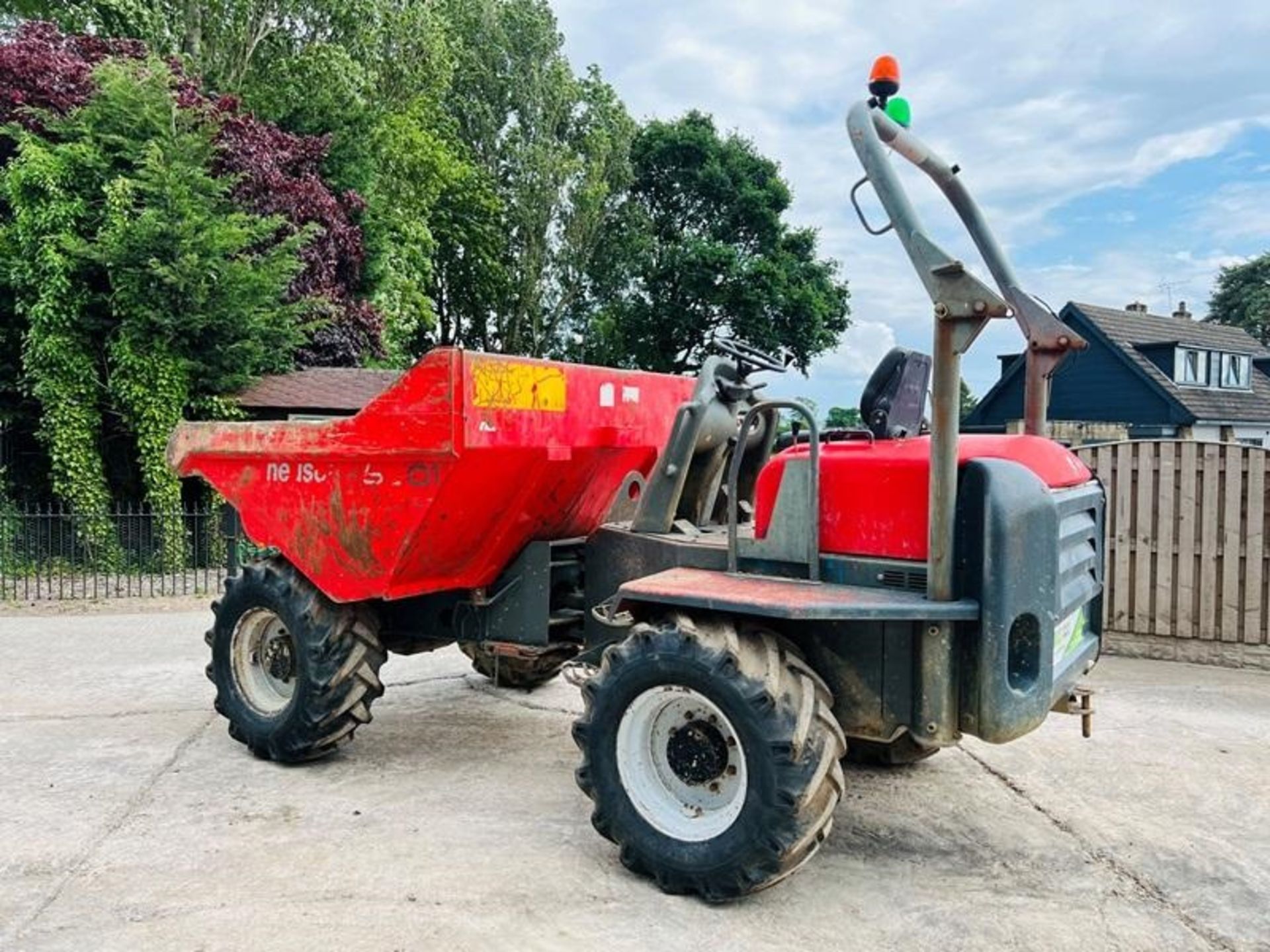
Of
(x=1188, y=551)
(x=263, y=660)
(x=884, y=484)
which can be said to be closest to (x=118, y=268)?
(x=263, y=660)

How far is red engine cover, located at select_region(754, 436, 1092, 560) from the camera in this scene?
3.56 metres

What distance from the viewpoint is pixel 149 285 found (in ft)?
41.1

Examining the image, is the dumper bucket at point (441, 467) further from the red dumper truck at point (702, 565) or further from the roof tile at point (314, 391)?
the roof tile at point (314, 391)

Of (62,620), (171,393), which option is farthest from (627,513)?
(171,393)

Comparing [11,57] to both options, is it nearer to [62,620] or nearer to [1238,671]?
[62,620]

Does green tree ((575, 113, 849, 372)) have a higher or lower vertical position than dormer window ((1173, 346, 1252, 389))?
higher

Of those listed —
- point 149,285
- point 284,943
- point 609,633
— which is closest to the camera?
point 284,943

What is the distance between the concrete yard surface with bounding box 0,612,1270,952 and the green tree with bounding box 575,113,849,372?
77.9 feet

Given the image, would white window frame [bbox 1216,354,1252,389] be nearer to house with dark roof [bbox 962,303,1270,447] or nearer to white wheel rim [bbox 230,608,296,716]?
house with dark roof [bbox 962,303,1270,447]

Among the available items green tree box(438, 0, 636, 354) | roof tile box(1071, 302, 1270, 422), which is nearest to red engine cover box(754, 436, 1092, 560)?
green tree box(438, 0, 636, 354)

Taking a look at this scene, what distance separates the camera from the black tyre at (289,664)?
4883 millimetres

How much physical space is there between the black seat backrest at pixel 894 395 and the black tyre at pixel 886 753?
1.63 metres

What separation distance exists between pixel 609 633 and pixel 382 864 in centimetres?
149

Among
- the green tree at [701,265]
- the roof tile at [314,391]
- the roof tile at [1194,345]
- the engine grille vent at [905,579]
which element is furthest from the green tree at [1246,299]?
the engine grille vent at [905,579]
